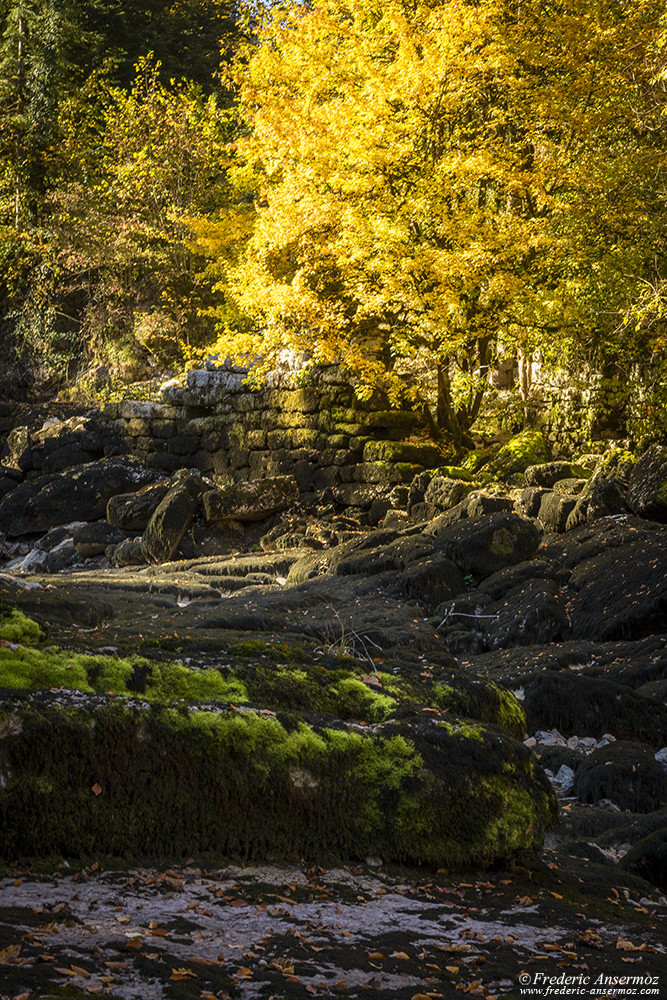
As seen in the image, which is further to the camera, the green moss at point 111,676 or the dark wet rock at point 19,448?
the dark wet rock at point 19,448

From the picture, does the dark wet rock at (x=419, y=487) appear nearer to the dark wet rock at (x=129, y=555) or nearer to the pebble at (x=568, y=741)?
the dark wet rock at (x=129, y=555)

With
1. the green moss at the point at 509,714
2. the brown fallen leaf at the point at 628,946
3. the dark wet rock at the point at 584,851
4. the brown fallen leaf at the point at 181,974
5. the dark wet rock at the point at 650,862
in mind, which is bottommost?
the dark wet rock at the point at 584,851

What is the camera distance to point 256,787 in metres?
3.24

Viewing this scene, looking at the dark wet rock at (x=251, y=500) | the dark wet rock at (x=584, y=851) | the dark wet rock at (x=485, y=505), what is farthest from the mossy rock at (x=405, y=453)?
the dark wet rock at (x=584, y=851)

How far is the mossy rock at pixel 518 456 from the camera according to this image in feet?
56.2

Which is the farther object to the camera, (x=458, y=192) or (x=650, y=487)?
(x=458, y=192)

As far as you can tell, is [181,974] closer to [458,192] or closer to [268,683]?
[268,683]

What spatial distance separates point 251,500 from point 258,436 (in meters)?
3.16

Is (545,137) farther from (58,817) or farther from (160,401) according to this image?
(58,817)

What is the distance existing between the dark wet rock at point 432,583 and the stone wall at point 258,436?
22.0 feet

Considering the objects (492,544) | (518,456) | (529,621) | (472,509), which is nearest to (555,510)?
(472,509)

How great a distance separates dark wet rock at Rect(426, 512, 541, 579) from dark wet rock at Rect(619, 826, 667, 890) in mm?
7974

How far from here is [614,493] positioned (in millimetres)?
13289

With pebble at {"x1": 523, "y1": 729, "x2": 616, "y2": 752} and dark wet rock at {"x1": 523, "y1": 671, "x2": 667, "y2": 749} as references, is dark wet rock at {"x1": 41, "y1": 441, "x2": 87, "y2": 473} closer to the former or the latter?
dark wet rock at {"x1": 523, "y1": 671, "x2": 667, "y2": 749}
